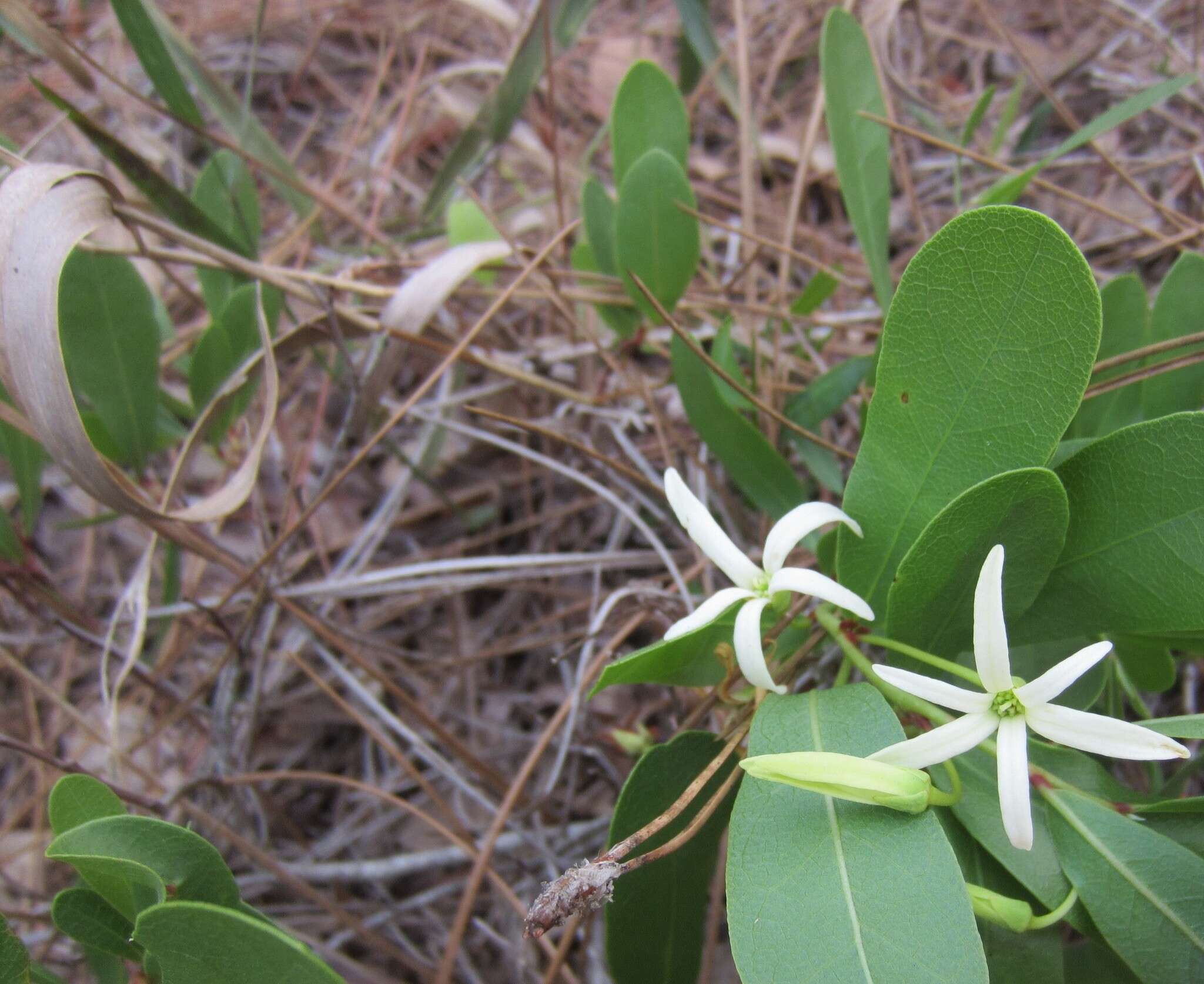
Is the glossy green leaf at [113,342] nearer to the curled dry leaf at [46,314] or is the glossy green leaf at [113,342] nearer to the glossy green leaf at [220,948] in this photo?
the curled dry leaf at [46,314]

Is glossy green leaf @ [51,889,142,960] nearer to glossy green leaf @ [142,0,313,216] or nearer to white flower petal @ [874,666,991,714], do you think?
white flower petal @ [874,666,991,714]

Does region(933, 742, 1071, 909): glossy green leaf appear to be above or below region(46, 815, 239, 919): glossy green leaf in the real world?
below

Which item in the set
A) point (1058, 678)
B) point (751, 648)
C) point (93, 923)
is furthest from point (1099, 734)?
point (93, 923)

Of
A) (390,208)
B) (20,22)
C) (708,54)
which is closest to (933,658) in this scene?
(708,54)

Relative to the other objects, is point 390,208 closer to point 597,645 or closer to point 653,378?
→ point 653,378

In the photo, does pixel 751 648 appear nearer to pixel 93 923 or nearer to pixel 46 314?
pixel 93 923

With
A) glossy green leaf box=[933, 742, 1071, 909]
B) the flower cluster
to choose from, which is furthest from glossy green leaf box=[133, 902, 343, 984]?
glossy green leaf box=[933, 742, 1071, 909]
